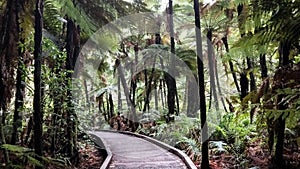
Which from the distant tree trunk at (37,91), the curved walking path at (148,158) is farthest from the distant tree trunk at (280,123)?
the distant tree trunk at (37,91)

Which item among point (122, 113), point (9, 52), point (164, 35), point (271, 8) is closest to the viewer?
point (271, 8)

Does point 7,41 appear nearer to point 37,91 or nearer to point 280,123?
point 37,91

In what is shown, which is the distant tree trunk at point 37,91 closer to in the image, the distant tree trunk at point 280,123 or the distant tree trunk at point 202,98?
the distant tree trunk at point 202,98

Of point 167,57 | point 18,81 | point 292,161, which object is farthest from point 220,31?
point 18,81

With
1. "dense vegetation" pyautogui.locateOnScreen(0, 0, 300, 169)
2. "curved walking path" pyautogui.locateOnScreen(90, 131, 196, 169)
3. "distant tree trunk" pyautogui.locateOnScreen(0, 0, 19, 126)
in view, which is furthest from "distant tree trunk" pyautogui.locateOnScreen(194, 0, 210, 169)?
"distant tree trunk" pyautogui.locateOnScreen(0, 0, 19, 126)

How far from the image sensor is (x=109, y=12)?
20.5 feet

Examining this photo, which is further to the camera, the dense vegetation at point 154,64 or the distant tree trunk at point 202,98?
the distant tree trunk at point 202,98

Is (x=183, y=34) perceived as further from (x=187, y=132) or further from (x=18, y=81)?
(x=18, y=81)

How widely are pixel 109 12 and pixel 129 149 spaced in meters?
4.14

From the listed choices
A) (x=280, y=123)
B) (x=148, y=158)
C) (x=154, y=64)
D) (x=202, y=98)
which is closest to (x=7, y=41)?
(x=202, y=98)

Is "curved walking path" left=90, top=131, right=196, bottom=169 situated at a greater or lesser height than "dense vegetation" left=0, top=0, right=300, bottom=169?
lesser

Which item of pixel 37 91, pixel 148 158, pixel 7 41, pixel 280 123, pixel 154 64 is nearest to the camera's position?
pixel 7 41

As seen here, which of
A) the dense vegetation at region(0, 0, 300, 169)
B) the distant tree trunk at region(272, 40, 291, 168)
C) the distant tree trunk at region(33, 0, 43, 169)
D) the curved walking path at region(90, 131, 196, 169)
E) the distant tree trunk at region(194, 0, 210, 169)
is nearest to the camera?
the dense vegetation at region(0, 0, 300, 169)

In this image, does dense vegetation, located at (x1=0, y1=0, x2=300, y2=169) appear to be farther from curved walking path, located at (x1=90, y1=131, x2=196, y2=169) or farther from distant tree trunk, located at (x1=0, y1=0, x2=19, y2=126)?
curved walking path, located at (x1=90, y1=131, x2=196, y2=169)
